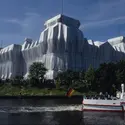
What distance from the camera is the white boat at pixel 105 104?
5753 centimetres

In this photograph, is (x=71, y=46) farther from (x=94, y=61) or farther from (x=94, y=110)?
(x=94, y=110)

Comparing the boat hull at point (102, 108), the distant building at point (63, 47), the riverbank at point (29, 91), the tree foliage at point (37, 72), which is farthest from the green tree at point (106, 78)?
the distant building at point (63, 47)

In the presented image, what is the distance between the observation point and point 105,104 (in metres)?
58.5

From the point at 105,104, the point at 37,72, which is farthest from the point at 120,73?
the point at 105,104

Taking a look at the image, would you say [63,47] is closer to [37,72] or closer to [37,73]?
[37,72]

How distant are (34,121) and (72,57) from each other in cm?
13873

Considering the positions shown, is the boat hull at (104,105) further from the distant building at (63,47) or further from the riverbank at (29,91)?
the distant building at (63,47)

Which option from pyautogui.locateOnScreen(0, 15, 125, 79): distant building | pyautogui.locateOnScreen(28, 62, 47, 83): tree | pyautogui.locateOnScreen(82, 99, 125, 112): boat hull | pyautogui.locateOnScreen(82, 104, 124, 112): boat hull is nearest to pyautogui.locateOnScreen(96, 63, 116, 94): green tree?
pyautogui.locateOnScreen(28, 62, 47, 83): tree

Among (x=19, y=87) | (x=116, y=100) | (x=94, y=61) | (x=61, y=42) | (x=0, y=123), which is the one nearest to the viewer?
(x=0, y=123)

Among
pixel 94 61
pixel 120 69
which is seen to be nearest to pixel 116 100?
pixel 120 69

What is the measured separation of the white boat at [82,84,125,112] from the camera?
57.5m

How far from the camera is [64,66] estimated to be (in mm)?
177125

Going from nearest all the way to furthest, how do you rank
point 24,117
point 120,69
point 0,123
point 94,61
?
1. point 0,123
2. point 24,117
3. point 120,69
4. point 94,61

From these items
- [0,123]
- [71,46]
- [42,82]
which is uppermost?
[71,46]
